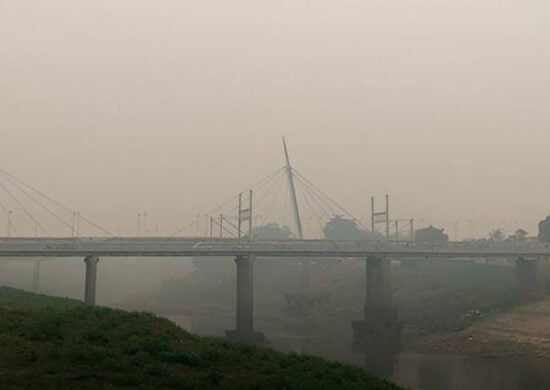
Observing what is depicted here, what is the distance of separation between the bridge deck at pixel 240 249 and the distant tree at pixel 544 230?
2804cm

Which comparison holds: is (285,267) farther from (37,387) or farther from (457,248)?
(37,387)

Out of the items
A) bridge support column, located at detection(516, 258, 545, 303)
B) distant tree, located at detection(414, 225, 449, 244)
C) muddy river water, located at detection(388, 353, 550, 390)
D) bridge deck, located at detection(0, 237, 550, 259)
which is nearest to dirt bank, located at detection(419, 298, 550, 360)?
bridge support column, located at detection(516, 258, 545, 303)

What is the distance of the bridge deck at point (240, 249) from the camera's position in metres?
68.6

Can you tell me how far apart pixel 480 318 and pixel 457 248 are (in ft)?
37.3

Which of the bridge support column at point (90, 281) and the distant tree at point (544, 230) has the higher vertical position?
the distant tree at point (544, 230)

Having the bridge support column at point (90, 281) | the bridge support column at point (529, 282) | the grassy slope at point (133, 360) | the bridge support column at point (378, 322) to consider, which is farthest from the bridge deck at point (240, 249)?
the grassy slope at point (133, 360)

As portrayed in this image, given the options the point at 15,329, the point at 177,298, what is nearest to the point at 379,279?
the point at 15,329

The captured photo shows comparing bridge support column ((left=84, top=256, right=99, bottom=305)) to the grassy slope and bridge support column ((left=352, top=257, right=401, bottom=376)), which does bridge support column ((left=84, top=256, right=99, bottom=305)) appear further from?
the grassy slope

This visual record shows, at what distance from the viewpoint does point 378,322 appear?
76.1m

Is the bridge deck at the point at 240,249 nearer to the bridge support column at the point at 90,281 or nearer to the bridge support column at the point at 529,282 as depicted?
the bridge support column at the point at 529,282

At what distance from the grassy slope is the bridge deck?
34.3 metres

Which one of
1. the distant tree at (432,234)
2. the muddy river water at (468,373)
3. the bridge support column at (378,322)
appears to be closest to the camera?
the muddy river water at (468,373)

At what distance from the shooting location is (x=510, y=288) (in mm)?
89688

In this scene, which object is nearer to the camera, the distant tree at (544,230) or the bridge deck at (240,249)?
the bridge deck at (240,249)
